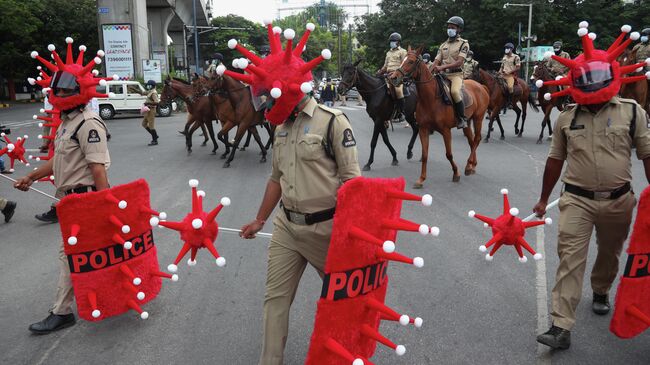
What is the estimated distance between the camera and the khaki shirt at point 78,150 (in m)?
4.28

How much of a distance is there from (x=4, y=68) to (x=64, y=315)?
147 ft

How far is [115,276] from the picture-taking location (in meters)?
4.23

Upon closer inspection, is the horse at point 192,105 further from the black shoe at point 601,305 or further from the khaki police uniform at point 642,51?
the black shoe at point 601,305

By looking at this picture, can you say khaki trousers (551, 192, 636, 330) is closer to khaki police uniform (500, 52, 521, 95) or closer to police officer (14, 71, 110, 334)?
police officer (14, 71, 110, 334)

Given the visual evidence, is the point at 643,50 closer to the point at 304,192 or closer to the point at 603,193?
the point at 603,193

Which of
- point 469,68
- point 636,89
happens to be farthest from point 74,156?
point 469,68

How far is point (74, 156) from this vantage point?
434 centimetres

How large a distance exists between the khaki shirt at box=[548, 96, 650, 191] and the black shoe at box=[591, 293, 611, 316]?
1.10 meters

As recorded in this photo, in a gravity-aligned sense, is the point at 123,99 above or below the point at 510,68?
below

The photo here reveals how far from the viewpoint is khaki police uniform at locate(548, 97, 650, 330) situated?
12.3ft

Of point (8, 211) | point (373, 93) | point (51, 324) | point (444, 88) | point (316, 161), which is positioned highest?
point (444, 88)

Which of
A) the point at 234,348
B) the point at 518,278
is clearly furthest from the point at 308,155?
the point at 518,278

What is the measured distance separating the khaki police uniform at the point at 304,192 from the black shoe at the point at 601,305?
2530 millimetres

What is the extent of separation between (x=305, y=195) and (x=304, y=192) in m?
0.02
